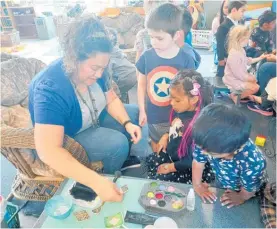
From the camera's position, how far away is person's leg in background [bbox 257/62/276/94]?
210 cm

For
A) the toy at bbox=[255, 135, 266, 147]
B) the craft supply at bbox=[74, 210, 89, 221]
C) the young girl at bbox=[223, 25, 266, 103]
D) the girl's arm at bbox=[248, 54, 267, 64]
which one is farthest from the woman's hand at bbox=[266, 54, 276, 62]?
the craft supply at bbox=[74, 210, 89, 221]

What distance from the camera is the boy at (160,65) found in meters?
1.22

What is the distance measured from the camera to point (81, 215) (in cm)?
85

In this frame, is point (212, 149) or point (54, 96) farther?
point (54, 96)

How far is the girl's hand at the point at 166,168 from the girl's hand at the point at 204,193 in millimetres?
258

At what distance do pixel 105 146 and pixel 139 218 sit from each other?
399mm

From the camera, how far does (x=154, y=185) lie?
3.01 feet

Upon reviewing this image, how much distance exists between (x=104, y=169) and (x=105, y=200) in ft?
1.09

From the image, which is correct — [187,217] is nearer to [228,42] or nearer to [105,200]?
[105,200]

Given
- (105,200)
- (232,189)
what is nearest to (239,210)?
(232,189)

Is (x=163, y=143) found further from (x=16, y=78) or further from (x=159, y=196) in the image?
(x=16, y=78)

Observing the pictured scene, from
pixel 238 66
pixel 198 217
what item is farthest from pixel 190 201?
pixel 238 66

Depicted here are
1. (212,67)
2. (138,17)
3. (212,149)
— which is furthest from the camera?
(212,67)

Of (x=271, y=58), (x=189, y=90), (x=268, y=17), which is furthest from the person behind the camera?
(x=268, y=17)
